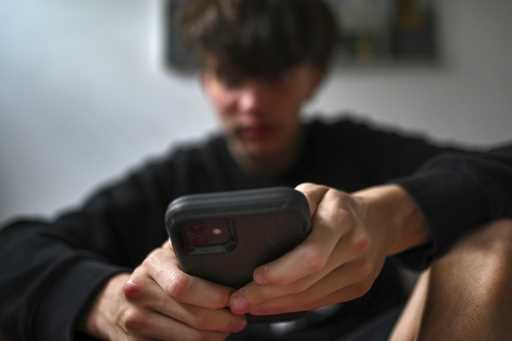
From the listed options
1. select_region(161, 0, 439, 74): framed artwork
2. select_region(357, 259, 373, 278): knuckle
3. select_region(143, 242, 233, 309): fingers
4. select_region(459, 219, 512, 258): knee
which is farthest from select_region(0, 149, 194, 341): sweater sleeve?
select_region(161, 0, 439, 74): framed artwork

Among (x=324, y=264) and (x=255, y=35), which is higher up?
(x=255, y=35)

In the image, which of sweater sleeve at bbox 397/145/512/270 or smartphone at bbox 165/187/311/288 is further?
sweater sleeve at bbox 397/145/512/270

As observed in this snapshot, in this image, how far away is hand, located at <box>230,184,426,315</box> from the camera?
263 millimetres

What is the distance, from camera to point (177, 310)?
0.30 m

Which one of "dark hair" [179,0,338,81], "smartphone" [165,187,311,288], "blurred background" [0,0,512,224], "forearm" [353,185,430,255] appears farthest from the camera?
"blurred background" [0,0,512,224]

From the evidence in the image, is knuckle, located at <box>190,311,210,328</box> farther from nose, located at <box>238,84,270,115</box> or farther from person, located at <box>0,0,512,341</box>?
nose, located at <box>238,84,270,115</box>

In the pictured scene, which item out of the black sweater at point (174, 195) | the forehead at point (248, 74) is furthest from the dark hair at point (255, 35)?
the black sweater at point (174, 195)

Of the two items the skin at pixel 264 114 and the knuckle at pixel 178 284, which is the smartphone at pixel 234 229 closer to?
the knuckle at pixel 178 284

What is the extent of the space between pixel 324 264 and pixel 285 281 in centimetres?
3

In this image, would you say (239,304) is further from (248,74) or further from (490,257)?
(248,74)

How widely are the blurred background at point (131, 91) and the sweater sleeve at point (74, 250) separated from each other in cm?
39

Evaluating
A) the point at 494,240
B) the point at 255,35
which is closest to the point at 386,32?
→ the point at 255,35

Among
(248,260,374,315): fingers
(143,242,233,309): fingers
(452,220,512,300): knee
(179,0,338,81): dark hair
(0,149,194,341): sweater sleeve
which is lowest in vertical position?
(0,149,194,341): sweater sleeve

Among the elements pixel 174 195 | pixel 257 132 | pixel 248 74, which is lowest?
pixel 174 195
